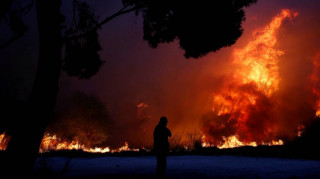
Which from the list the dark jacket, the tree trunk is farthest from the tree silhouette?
the dark jacket

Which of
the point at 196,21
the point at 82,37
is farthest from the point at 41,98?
the point at 196,21

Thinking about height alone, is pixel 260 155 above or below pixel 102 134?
below

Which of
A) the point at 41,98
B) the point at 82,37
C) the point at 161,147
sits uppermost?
the point at 82,37

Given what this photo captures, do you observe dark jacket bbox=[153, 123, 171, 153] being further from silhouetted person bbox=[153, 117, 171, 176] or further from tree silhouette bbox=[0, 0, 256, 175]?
tree silhouette bbox=[0, 0, 256, 175]

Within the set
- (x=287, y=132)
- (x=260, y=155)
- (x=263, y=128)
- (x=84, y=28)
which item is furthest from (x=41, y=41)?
(x=263, y=128)

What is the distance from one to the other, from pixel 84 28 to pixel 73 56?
1041mm

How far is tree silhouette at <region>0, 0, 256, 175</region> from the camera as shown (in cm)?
479

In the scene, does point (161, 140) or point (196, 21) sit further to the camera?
point (196, 21)

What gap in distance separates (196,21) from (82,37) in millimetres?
3540

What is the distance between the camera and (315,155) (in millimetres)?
10891

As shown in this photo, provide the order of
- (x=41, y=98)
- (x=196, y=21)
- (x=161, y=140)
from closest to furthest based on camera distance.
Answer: (x=41, y=98) → (x=161, y=140) → (x=196, y=21)

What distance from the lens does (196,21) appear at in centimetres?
741

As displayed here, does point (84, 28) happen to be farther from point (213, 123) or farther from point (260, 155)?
point (213, 123)

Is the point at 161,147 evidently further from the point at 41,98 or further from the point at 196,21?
the point at 196,21
